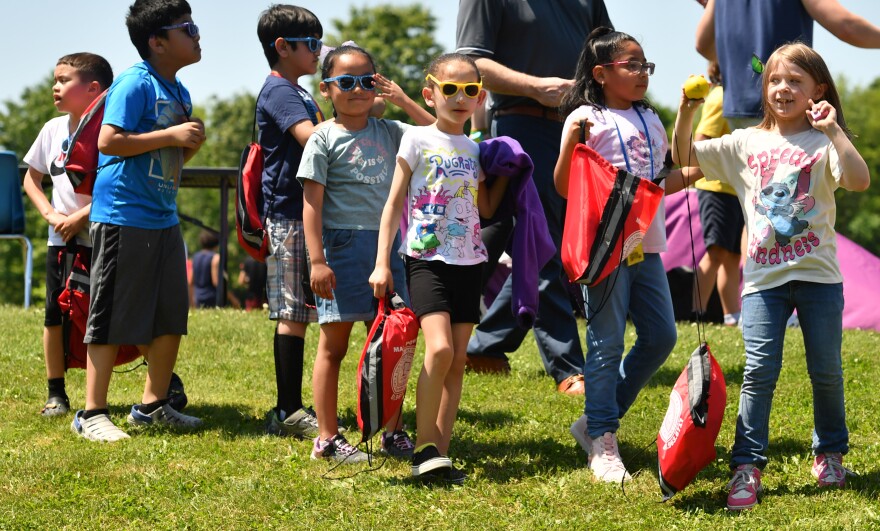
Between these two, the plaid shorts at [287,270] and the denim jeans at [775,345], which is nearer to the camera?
the denim jeans at [775,345]

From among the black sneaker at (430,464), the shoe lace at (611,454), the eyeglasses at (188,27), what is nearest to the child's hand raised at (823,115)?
the shoe lace at (611,454)

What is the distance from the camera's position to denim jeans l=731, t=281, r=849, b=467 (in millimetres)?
4207

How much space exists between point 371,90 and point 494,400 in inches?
84.1

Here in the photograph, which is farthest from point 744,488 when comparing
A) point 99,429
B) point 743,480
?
point 99,429

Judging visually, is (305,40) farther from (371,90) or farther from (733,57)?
(733,57)

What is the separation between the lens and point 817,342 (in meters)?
4.24

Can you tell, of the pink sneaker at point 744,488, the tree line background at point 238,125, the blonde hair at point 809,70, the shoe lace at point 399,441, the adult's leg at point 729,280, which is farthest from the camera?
the tree line background at point 238,125

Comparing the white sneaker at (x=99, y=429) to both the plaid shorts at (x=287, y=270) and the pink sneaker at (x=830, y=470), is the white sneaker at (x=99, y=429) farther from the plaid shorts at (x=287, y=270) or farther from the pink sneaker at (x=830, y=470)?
the pink sneaker at (x=830, y=470)

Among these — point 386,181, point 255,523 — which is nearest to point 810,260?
point 386,181

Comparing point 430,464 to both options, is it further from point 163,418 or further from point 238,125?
point 238,125

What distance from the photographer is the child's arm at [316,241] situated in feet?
15.6

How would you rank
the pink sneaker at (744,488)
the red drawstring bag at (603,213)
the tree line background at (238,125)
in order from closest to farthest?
1. the pink sneaker at (744,488)
2. the red drawstring bag at (603,213)
3. the tree line background at (238,125)

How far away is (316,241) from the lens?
4758mm

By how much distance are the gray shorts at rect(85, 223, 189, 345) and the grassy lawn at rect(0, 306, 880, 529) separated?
0.55 meters
